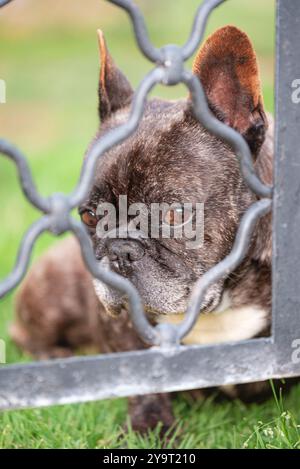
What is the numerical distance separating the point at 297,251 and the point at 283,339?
223 mm

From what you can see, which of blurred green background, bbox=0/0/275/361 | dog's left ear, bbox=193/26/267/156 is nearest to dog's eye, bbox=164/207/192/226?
dog's left ear, bbox=193/26/267/156

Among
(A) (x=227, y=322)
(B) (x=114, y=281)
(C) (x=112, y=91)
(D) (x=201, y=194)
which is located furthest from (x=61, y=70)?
(B) (x=114, y=281)

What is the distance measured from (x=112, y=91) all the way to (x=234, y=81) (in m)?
0.64

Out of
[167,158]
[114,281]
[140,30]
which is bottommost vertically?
[114,281]

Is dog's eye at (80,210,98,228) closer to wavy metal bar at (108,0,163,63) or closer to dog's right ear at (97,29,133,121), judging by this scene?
dog's right ear at (97,29,133,121)

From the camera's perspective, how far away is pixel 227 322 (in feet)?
8.01

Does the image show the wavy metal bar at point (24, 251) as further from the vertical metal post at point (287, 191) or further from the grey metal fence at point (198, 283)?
the vertical metal post at point (287, 191)

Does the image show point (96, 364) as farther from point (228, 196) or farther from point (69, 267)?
point (69, 267)

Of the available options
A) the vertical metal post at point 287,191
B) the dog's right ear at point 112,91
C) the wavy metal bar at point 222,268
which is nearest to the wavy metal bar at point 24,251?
Result: the wavy metal bar at point 222,268

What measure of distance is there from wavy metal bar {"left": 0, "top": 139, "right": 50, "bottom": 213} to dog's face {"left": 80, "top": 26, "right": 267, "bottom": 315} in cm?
78

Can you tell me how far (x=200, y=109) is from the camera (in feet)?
5.17

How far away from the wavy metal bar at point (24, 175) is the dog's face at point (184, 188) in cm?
78

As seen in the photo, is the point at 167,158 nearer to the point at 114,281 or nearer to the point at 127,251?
the point at 127,251

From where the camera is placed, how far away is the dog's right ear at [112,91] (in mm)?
2588
